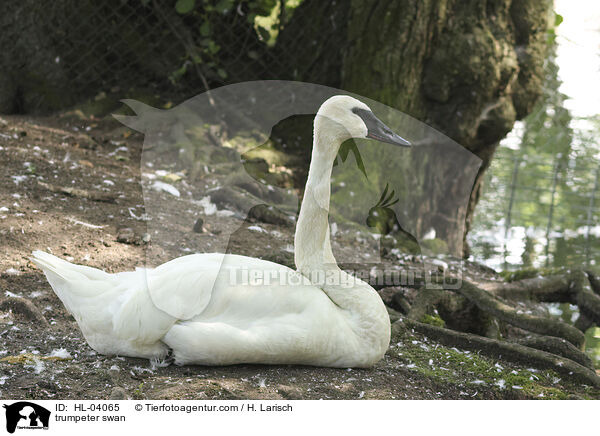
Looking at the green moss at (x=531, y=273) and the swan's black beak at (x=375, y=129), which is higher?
the swan's black beak at (x=375, y=129)

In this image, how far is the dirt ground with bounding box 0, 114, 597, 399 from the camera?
116 inches

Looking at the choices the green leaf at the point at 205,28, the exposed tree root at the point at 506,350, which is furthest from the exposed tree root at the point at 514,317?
the green leaf at the point at 205,28

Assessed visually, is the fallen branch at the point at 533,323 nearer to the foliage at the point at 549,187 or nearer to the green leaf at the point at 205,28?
the green leaf at the point at 205,28

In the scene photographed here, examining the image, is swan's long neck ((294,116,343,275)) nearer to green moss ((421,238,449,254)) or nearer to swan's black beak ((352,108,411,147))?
swan's black beak ((352,108,411,147))

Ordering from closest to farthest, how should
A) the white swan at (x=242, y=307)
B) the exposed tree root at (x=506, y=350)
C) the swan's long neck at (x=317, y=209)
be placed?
1. the white swan at (x=242, y=307)
2. the swan's long neck at (x=317, y=209)
3. the exposed tree root at (x=506, y=350)

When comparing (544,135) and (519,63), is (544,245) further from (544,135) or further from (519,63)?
(519,63)

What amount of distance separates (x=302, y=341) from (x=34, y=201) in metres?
2.89

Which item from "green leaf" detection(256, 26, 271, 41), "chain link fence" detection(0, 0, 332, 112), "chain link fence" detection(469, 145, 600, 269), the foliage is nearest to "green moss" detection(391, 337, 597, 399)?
"chain link fence" detection(0, 0, 332, 112)

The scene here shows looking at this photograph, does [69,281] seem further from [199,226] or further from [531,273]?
[531,273]

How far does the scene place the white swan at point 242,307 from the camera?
3.07m

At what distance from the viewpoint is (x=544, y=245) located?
35.1 ft

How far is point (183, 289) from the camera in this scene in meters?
3.10

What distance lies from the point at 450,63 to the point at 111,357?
4227mm
